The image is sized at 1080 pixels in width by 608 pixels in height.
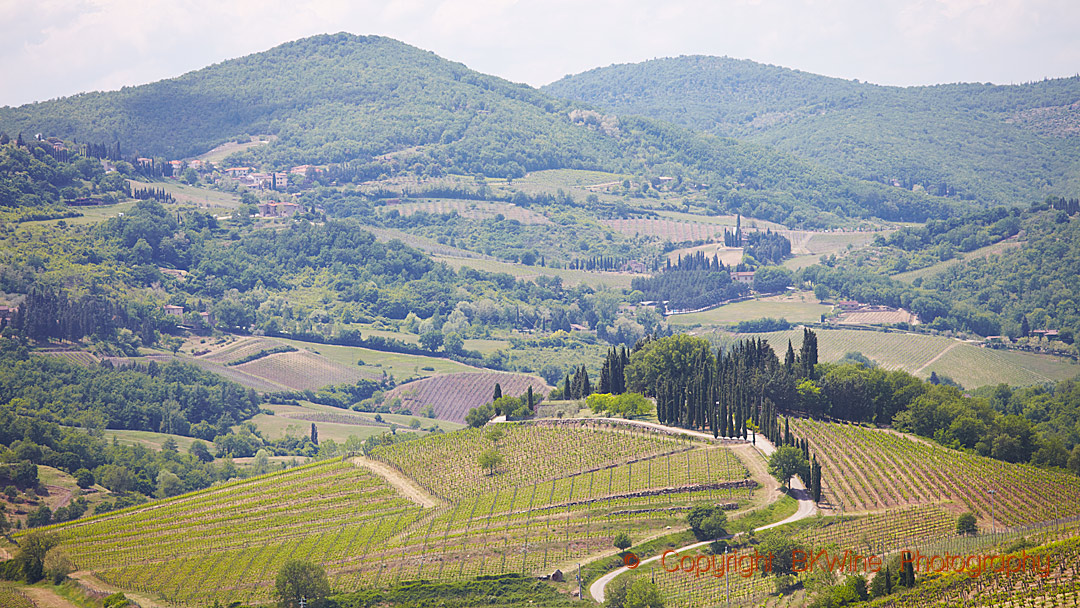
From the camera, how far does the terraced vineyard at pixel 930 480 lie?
88812 millimetres

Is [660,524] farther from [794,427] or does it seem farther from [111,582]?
[111,582]

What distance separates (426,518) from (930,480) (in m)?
36.2

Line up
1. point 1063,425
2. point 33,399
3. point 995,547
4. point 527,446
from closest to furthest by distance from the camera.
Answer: point 995,547 < point 527,446 < point 1063,425 < point 33,399

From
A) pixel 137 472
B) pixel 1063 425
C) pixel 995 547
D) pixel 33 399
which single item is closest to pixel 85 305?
pixel 33 399

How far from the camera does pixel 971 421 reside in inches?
4360

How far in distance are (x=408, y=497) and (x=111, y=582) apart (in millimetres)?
23566

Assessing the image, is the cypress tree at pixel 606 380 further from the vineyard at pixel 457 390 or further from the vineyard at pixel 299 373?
the vineyard at pixel 299 373

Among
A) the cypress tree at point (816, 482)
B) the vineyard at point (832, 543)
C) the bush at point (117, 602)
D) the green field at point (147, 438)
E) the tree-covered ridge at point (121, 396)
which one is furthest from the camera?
the tree-covered ridge at point (121, 396)

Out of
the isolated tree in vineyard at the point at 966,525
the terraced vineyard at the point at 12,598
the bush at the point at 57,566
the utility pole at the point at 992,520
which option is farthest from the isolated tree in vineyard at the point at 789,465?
the terraced vineyard at the point at 12,598

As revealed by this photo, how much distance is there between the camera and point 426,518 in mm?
101000

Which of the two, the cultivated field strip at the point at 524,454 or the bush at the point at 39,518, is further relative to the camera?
the bush at the point at 39,518

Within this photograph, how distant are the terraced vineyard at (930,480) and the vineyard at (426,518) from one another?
7.74m

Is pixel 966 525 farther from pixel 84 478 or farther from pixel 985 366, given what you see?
pixel 985 366

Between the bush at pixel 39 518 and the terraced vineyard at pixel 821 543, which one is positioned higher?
the terraced vineyard at pixel 821 543
